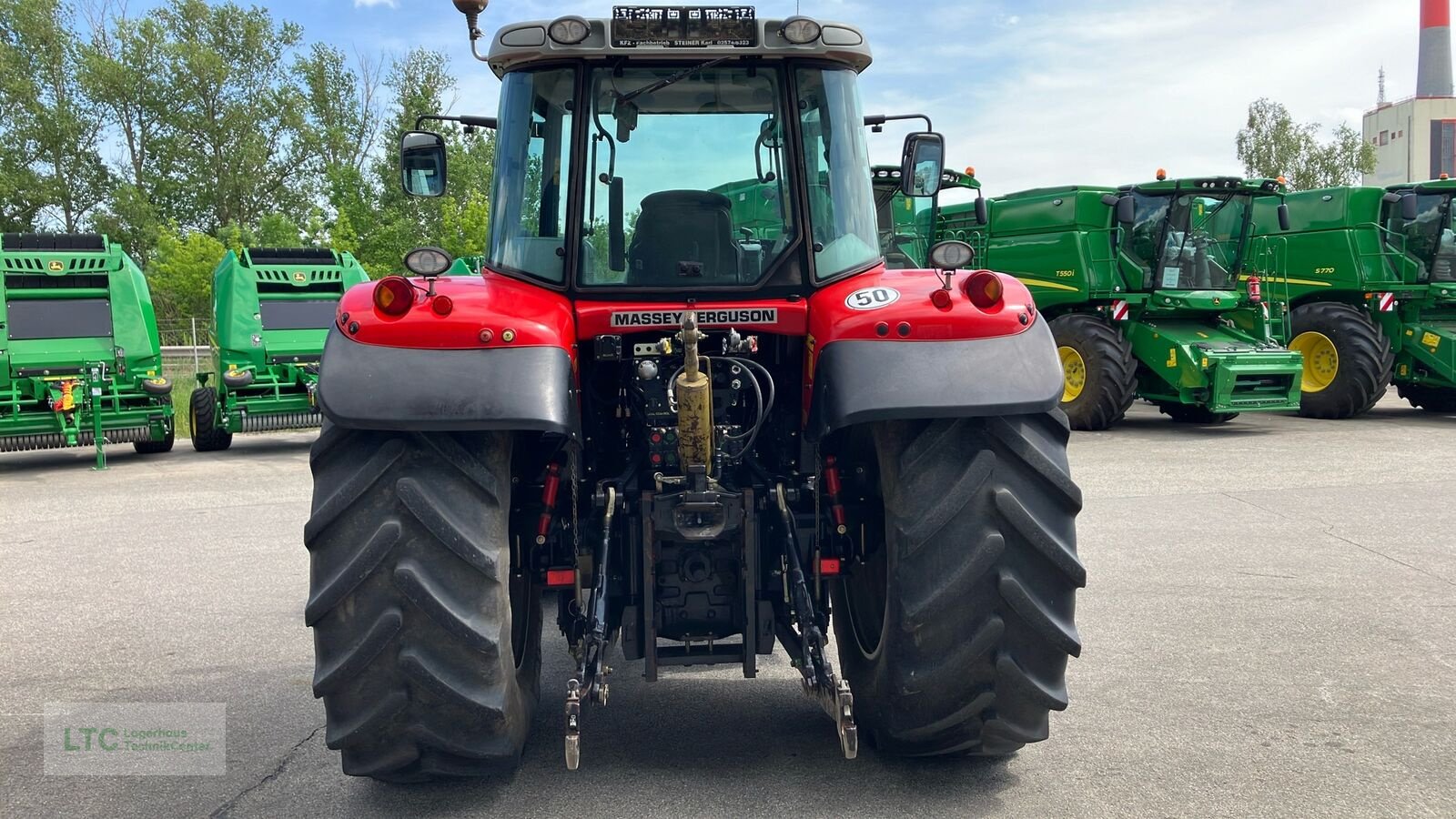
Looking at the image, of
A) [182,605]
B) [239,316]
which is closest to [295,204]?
[239,316]

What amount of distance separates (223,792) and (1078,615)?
414 centimetres

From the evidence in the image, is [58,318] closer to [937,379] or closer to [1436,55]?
[937,379]

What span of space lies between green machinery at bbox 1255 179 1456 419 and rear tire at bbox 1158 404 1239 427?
1206 millimetres

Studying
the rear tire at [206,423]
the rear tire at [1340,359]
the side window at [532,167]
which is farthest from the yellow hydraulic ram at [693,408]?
the rear tire at [1340,359]

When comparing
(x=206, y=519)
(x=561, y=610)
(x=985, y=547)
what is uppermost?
(x=985, y=547)

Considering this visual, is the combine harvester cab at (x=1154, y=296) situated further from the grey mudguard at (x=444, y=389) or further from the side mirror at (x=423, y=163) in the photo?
the grey mudguard at (x=444, y=389)

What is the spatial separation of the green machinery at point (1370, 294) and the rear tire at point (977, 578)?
46.5ft

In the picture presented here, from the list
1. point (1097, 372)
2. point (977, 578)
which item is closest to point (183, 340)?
point (1097, 372)

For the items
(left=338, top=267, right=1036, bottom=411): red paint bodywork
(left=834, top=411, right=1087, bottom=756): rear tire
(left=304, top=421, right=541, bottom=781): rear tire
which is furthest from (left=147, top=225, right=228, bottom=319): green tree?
(left=834, top=411, right=1087, bottom=756): rear tire

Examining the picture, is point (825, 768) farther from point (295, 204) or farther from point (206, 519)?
point (295, 204)

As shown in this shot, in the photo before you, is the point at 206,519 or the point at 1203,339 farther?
the point at 1203,339

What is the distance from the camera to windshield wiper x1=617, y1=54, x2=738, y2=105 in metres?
4.05

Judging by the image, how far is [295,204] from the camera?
4738cm

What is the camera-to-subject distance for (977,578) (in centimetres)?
352
